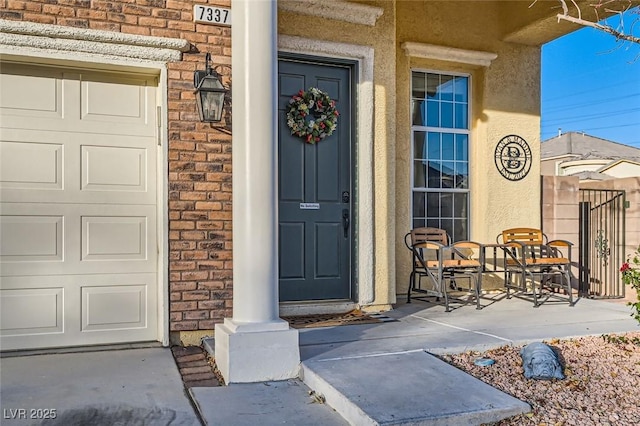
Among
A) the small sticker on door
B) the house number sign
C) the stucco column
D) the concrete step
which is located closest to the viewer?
the concrete step

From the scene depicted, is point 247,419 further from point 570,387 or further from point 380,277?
point 380,277

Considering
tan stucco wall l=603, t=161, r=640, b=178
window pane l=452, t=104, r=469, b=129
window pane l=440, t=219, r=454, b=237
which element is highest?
tan stucco wall l=603, t=161, r=640, b=178

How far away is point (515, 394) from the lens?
117 inches

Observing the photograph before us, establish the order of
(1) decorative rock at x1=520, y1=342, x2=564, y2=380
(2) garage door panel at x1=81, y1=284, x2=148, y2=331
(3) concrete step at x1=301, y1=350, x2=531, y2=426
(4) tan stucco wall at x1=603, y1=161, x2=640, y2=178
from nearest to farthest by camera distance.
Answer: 1. (3) concrete step at x1=301, y1=350, x2=531, y2=426
2. (1) decorative rock at x1=520, y1=342, x2=564, y2=380
3. (2) garage door panel at x1=81, y1=284, x2=148, y2=331
4. (4) tan stucco wall at x1=603, y1=161, x2=640, y2=178

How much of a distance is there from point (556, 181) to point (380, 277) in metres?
3.11

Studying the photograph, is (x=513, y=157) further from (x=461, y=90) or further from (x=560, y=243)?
(x=560, y=243)

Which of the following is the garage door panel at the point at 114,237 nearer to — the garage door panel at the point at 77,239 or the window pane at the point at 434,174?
the garage door panel at the point at 77,239

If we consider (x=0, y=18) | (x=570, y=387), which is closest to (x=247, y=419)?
(x=570, y=387)

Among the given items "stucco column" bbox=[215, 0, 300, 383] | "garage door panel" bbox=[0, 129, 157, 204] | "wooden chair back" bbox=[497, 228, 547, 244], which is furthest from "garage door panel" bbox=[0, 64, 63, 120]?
"wooden chair back" bbox=[497, 228, 547, 244]

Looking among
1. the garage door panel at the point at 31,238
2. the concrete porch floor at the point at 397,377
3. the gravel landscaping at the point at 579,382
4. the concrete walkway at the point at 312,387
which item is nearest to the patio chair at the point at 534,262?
the concrete porch floor at the point at 397,377

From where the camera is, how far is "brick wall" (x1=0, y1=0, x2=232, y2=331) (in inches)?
162

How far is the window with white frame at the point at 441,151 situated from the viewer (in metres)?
6.23

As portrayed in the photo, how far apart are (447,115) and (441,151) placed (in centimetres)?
45

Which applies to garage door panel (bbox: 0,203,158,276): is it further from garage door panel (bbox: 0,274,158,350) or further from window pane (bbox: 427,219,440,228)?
window pane (bbox: 427,219,440,228)
